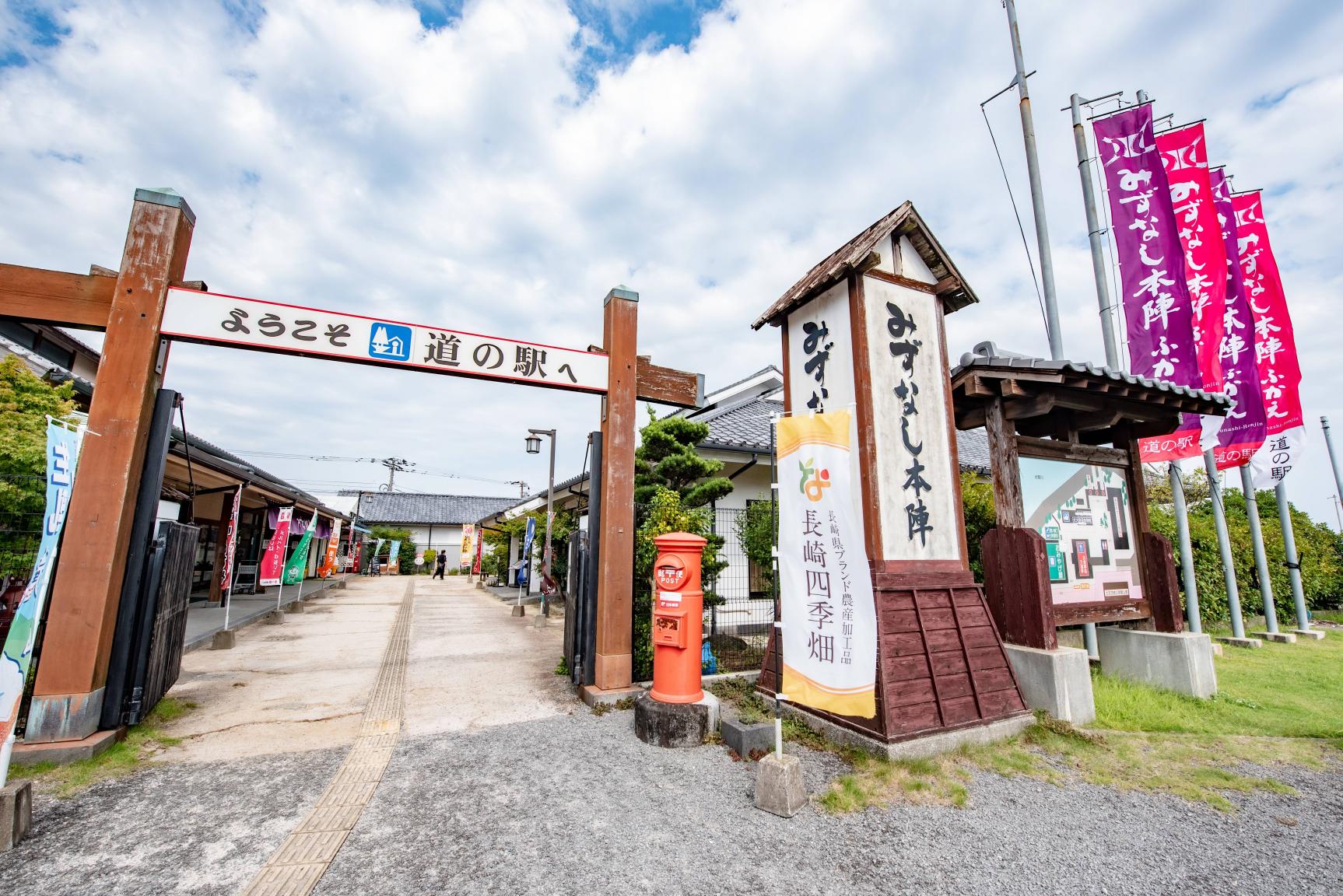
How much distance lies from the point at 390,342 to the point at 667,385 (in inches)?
117

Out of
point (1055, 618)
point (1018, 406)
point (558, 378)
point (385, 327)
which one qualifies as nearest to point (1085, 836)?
point (1055, 618)

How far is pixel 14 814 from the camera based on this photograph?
119 inches

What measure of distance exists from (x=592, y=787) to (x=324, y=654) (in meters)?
6.83

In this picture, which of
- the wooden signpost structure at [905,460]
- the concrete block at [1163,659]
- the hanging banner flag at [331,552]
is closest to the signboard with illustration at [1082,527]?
the concrete block at [1163,659]

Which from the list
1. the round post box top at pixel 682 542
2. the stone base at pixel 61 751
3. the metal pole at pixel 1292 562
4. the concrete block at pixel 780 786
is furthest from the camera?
the metal pole at pixel 1292 562

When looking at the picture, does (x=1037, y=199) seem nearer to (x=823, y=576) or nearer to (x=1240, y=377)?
(x=1240, y=377)

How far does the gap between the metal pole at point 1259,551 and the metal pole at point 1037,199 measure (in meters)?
5.15

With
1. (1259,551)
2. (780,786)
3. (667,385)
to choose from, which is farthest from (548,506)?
(1259,551)

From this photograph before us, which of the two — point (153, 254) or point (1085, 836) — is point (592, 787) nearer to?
point (1085, 836)

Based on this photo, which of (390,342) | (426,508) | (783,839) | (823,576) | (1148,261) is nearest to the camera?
(783,839)

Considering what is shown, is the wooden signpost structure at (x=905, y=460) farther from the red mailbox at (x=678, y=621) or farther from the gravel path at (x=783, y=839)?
the red mailbox at (x=678, y=621)

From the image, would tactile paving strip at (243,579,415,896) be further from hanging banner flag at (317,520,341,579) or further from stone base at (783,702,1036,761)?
hanging banner flag at (317,520,341,579)

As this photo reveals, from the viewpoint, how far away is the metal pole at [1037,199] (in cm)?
770

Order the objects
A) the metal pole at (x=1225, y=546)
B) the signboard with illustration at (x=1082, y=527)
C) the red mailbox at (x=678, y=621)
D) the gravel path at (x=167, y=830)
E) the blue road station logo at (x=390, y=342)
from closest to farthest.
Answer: the gravel path at (x=167, y=830) → the red mailbox at (x=678, y=621) → the blue road station logo at (x=390, y=342) → the signboard with illustration at (x=1082, y=527) → the metal pole at (x=1225, y=546)
